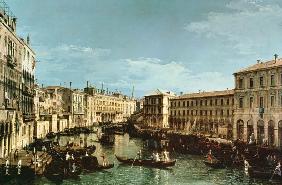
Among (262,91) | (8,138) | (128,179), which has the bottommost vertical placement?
(128,179)

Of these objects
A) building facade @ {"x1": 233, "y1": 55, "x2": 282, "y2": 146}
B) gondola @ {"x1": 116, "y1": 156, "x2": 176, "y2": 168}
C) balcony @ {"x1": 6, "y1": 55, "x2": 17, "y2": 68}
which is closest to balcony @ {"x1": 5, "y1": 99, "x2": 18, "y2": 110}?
balcony @ {"x1": 6, "y1": 55, "x2": 17, "y2": 68}

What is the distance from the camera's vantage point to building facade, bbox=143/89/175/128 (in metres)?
88.9

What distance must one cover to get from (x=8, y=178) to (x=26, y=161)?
4834 millimetres

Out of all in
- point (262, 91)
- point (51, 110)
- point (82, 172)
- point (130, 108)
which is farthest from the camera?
point (130, 108)

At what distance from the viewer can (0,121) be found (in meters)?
31.6

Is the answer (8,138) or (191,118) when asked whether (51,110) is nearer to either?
(191,118)

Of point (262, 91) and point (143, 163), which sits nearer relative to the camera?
point (143, 163)

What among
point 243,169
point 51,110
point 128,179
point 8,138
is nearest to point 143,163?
point 128,179

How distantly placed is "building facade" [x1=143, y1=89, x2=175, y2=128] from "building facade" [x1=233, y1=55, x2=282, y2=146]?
123 feet

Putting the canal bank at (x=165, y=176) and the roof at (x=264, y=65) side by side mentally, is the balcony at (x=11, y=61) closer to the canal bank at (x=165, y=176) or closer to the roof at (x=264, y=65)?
the canal bank at (x=165, y=176)

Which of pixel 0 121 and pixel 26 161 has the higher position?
pixel 0 121

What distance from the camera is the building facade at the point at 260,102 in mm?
44416

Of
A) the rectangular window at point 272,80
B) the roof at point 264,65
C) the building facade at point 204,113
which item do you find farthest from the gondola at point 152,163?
the building facade at point 204,113

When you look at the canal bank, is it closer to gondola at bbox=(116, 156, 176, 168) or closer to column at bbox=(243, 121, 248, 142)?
gondola at bbox=(116, 156, 176, 168)
